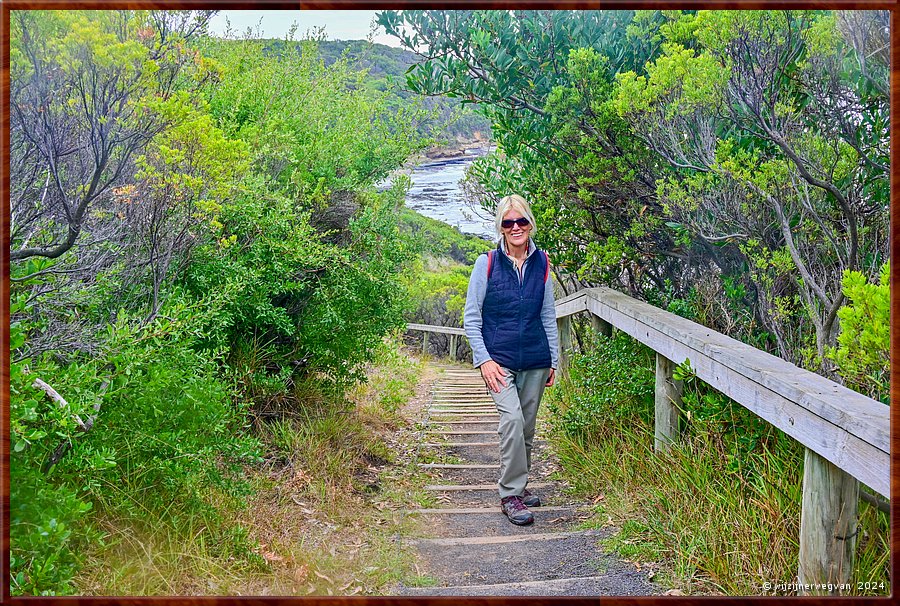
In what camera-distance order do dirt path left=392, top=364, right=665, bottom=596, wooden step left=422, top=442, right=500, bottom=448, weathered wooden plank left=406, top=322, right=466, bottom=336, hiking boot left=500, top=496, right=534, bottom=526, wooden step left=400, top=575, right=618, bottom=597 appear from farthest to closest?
weathered wooden plank left=406, top=322, right=466, bottom=336
wooden step left=422, top=442, right=500, bottom=448
hiking boot left=500, top=496, right=534, bottom=526
dirt path left=392, top=364, right=665, bottom=596
wooden step left=400, top=575, right=618, bottom=597

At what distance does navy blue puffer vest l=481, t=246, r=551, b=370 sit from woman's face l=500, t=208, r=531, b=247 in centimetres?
10

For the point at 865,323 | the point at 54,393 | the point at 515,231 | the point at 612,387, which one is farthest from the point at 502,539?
the point at 54,393

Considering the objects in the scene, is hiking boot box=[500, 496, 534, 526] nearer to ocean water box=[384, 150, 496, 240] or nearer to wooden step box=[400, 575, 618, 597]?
wooden step box=[400, 575, 618, 597]

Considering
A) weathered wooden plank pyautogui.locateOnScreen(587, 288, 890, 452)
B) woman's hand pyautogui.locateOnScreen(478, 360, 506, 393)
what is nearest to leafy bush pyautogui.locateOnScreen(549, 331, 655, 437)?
weathered wooden plank pyautogui.locateOnScreen(587, 288, 890, 452)

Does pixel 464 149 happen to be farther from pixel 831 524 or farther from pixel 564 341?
pixel 831 524

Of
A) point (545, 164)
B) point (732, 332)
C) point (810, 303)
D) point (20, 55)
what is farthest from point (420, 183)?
point (20, 55)

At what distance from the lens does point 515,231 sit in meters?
3.96

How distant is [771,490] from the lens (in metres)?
2.87

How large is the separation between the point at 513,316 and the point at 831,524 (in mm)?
2014

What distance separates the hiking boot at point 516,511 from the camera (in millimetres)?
3926

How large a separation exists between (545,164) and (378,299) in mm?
1772

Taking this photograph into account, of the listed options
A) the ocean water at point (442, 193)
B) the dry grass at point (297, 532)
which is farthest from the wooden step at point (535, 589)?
the ocean water at point (442, 193)

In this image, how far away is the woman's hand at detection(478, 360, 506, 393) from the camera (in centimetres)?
397

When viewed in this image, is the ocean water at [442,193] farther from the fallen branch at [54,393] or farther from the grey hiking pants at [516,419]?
the fallen branch at [54,393]
